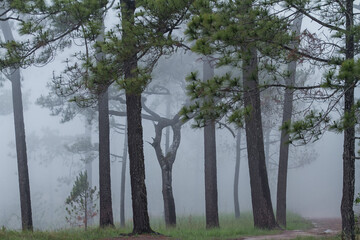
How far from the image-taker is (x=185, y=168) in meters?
53.6

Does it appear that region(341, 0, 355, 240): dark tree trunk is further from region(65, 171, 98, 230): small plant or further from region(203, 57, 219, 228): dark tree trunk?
region(65, 171, 98, 230): small plant

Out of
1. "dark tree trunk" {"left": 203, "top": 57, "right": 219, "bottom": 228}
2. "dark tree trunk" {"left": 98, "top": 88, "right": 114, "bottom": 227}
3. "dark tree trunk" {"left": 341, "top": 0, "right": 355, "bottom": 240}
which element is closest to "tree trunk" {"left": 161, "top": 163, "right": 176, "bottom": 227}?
"dark tree trunk" {"left": 203, "top": 57, "right": 219, "bottom": 228}

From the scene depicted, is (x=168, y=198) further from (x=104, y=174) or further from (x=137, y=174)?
(x=137, y=174)

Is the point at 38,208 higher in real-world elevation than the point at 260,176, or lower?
lower

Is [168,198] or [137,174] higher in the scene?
[137,174]

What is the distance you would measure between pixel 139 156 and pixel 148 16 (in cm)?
313

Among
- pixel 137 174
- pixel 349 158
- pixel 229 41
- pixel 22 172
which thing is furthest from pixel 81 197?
pixel 349 158

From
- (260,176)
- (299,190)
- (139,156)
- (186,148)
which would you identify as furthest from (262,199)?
(186,148)

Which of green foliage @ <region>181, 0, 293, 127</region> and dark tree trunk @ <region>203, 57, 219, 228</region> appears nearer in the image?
green foliage @ <region>181, 0, 293, 127</region>

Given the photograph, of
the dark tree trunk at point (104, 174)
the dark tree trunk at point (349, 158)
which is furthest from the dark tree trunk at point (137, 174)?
the dark tree trunk at point (349, 158)

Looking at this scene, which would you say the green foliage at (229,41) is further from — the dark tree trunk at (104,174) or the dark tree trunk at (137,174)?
the dark tree trunk at (104,174)

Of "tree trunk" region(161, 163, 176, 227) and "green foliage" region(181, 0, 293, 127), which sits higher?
"green foliage" region(181, 0, 293, 127)

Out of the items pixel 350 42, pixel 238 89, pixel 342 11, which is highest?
pixel 342 11

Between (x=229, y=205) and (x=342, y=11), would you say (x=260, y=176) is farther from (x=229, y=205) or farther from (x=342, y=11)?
(x=229, y=205)
